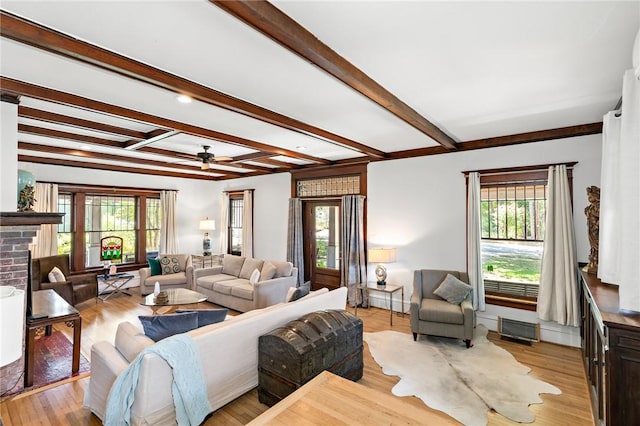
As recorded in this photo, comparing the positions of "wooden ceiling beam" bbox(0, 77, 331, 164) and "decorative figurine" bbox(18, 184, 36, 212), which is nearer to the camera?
"wooden ceiling beam" bbox(0, 77, 331, 164)

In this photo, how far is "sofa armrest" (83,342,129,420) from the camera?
2.41 m

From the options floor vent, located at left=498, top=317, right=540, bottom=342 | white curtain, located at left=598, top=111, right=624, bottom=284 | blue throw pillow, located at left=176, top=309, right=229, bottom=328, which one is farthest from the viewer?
floor vent, located at left=498, top=317, right=540, bottom=342

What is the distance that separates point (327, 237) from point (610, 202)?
4.54 meters

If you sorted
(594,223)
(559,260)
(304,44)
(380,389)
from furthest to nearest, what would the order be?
(559,260), (594,223), (380,389), (304,44)

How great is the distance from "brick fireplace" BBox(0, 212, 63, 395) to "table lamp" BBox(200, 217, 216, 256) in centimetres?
499

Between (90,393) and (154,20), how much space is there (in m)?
2.94

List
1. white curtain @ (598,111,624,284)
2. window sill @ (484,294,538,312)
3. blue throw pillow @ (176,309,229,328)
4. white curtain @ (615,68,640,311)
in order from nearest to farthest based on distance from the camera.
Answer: white curtain @ (615,68,640,311) < white curtain @ (598,111,624,284) < blue throw pillow @ (176,309,229,328) < window sill @ (484,294,538,312)

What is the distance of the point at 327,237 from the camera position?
6.49 metres

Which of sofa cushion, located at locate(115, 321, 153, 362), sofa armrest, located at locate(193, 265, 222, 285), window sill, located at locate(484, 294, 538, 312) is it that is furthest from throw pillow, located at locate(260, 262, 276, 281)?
window sill, located at locate(484, 294, 538, 312)

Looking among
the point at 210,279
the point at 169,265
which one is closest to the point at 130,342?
the point at 210,279

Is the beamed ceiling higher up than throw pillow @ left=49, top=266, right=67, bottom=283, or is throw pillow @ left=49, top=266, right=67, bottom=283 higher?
the beamed ceiling

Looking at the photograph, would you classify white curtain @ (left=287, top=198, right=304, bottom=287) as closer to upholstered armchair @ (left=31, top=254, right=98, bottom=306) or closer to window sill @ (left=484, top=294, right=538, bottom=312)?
window sill @ (left=484, top=294, right=538, bottom=312)

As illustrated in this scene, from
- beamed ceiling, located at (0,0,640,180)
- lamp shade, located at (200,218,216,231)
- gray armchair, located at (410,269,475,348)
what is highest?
beamed ceiling, located at (0,0,640,180)

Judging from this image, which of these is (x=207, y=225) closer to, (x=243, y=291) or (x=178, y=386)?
(x=243, y=291)
